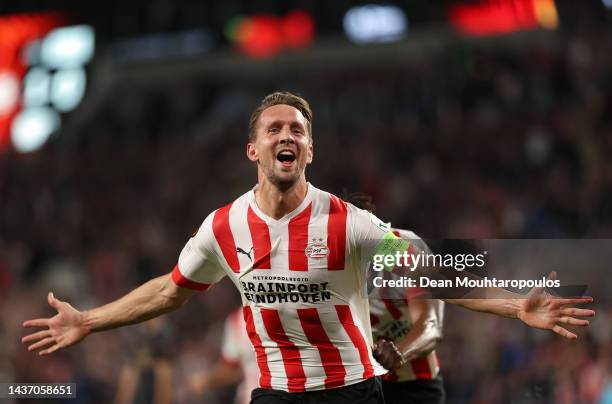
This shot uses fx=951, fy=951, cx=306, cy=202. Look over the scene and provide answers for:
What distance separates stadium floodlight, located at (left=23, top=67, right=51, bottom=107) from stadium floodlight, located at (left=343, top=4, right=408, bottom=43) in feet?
18.9

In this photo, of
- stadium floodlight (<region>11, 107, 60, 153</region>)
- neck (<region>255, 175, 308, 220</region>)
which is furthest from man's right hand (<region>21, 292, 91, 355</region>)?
stadium floodlight (<region>11, 107, 60, 153</region>)

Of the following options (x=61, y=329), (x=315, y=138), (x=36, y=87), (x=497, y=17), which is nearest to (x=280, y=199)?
(x=61, y=329)

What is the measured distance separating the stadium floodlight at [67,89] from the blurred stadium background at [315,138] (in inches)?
1.4

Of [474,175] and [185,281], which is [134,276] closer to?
[474,175]

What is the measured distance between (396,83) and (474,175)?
360 centimetres

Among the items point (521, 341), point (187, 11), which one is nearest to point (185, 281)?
point (521, 341)

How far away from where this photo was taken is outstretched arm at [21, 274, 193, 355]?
13.3 feet

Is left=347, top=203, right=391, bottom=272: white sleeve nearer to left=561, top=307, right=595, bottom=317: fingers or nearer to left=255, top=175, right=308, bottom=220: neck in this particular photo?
left=255, top=175, right=308, bottom=220: neck

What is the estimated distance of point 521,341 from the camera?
8227 millimetres

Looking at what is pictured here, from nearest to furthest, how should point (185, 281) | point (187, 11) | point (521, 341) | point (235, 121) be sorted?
point (185, 281) < point (521, 341) < point (235, 121) < point (187, 11)

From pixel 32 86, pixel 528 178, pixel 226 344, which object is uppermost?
pixel 32 86

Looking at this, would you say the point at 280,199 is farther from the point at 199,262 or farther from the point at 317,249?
the point at 199,262

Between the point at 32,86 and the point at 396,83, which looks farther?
the point at 32,86

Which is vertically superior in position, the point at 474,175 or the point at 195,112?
the point at 195,112
